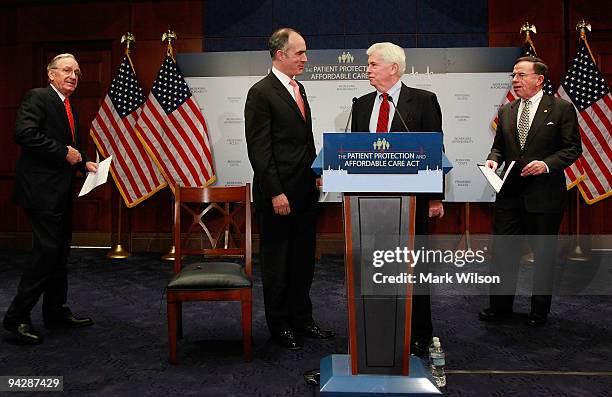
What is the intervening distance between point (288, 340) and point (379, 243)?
38.7 inches

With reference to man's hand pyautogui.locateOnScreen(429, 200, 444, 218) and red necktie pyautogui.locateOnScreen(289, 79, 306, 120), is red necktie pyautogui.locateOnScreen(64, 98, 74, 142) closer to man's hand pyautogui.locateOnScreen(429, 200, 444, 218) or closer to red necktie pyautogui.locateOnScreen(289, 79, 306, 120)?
red necktie pyautogui.locateOnScreen(289, 79, 306, 120)

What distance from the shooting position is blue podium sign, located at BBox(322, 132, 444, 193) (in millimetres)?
1733

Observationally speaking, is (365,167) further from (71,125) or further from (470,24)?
(470,24)

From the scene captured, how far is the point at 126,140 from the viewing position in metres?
5.30

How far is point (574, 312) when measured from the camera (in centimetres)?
326

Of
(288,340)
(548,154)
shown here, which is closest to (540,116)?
(548,154)

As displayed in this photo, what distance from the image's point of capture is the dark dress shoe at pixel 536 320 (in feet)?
9.72

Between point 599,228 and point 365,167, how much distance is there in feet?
15.6

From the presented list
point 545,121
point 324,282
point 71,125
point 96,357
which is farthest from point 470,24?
point 96,357

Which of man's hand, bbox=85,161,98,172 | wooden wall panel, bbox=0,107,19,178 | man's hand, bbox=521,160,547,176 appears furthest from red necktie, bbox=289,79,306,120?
wooden wall panel, bbox=0,107,19,178

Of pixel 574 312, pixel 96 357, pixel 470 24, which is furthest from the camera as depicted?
pixel 470 24

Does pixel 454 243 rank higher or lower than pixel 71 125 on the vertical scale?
lower

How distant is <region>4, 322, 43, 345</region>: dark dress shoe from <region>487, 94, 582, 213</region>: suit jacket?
2.71 meters

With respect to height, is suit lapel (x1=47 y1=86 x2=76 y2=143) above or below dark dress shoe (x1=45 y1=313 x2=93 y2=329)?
above
